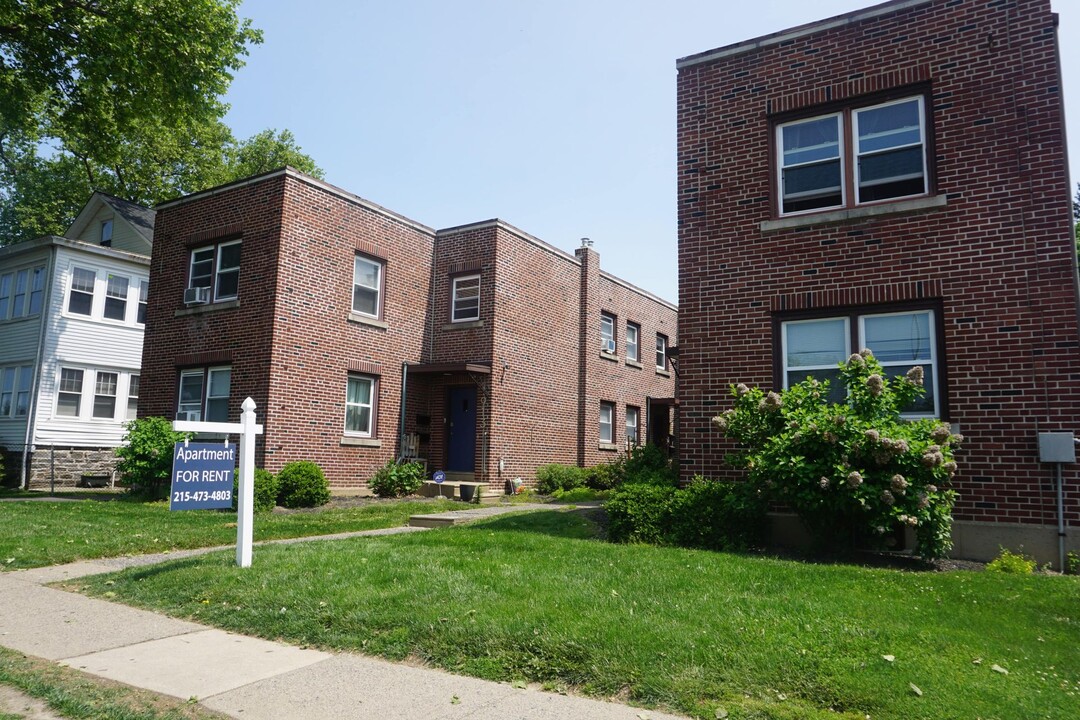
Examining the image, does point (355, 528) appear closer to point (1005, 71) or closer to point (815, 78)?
A: point (815, 78)

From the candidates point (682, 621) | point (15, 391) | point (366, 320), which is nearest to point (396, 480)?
point (366, 320)

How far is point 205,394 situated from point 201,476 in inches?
427

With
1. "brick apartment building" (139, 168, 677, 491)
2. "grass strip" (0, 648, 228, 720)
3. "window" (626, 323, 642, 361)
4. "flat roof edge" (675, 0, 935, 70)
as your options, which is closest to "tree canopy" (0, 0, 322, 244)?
"brick apartment building" (139, 168, 677, 491)

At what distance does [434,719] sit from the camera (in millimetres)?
4059

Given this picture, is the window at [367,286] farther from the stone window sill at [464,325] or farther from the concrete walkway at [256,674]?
the concrete walkway at [256,674]

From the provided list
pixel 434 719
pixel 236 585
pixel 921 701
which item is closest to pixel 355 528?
pixel 236 585

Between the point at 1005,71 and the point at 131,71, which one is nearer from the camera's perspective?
the point at 1005,71

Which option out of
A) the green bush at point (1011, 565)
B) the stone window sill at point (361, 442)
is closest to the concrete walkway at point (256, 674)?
the green bush at point (1011, 565)

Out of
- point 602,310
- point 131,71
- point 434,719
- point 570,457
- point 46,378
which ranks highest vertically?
point 131,71

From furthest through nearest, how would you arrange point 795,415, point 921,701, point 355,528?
point 355,528 → point 795,415 → point 921,701

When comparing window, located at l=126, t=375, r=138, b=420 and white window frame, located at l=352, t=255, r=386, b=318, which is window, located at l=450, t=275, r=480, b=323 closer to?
white window frame, located at l=352, t=255, r=386, b=318

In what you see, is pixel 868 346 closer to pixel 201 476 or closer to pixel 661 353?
pixel 201 476

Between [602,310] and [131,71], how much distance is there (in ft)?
47.6

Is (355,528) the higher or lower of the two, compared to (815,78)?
lower
